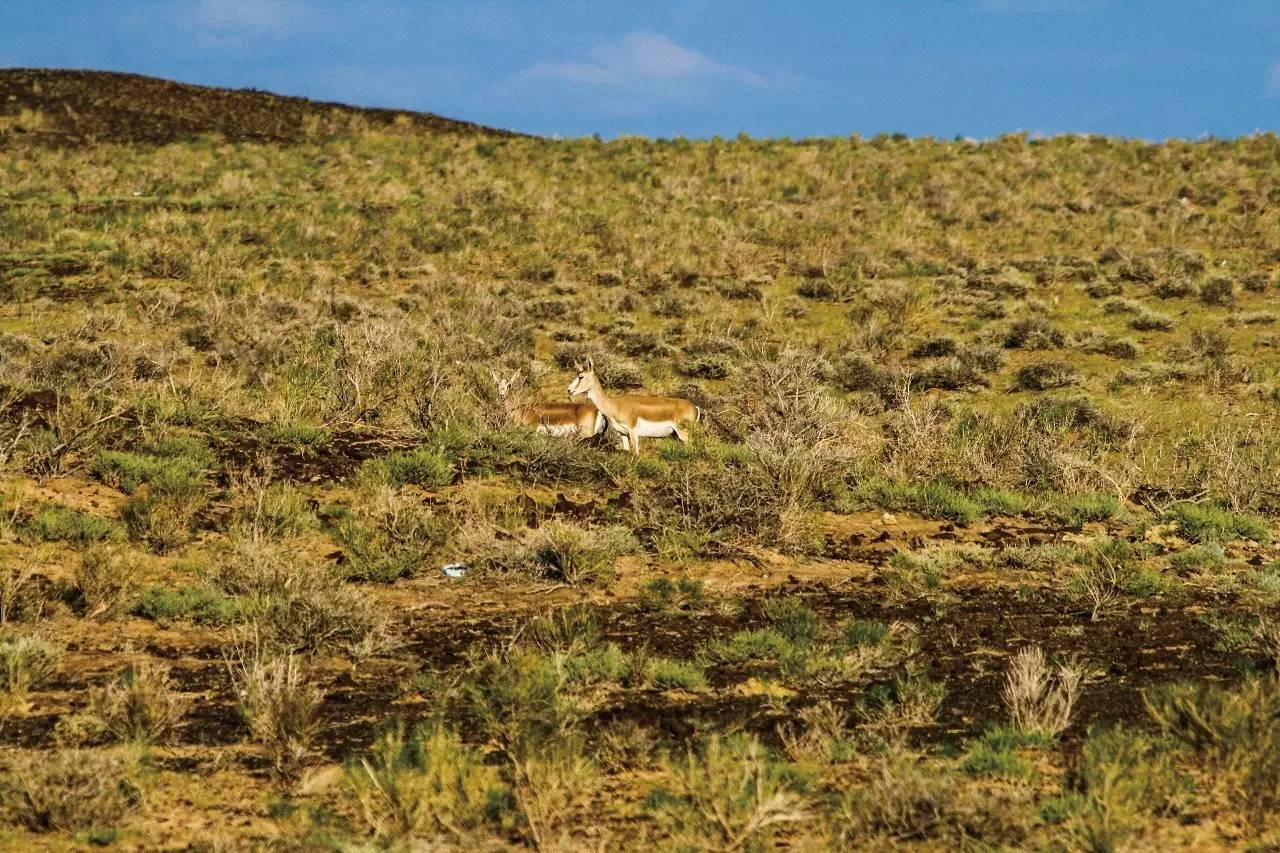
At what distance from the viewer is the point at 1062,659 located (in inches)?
319

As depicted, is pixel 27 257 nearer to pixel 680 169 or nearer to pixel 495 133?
pixel 680 169

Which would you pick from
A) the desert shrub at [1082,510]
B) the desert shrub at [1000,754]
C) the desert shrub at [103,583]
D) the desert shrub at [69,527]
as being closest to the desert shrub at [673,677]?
the desert shrub at [1000,754]

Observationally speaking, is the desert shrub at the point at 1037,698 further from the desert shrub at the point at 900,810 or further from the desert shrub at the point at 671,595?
the desert shrub at the point at 671,595

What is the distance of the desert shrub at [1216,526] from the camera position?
11.8m

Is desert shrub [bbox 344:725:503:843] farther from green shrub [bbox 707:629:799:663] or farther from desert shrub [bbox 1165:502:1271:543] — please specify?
desert shrub [bbox 1165:502:1271:543]

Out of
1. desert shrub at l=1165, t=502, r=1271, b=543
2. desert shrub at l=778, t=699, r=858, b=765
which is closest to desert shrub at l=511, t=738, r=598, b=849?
desert shrub at l=778, t=699, r=858, b=765

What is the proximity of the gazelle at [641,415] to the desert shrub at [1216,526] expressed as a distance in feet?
21.1

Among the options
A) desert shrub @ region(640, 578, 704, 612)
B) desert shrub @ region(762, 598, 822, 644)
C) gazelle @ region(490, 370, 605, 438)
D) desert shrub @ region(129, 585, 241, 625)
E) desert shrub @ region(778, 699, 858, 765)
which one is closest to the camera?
desert shrub @ region(778, 699, 858, 765)

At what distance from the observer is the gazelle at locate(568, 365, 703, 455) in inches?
631

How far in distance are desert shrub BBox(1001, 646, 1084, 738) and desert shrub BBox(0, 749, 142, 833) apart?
16.0ft

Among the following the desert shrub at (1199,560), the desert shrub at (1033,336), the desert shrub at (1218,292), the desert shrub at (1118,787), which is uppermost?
the desert shrub at (1218,292)

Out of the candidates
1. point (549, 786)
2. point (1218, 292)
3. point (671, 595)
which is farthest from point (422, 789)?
point (1218, 292)

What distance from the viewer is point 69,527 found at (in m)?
10.1

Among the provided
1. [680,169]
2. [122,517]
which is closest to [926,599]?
[122,517]
